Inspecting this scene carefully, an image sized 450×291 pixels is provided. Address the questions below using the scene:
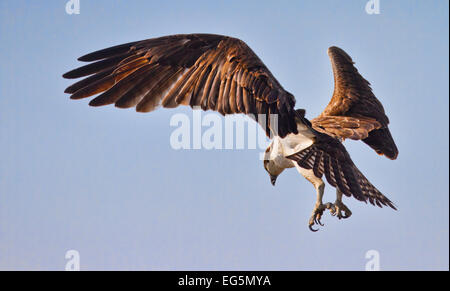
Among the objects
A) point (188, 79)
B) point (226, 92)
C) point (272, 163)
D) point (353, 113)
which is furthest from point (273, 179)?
point (353, 113)

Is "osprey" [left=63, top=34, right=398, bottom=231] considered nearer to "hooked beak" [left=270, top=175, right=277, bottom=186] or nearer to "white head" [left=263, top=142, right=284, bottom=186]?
"white head" [left=263, top=142, right=284, bottom=186]

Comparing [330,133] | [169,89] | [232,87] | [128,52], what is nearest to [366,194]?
[330,133]

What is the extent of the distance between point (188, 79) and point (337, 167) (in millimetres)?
1906

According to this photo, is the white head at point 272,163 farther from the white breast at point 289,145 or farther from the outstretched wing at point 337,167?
the outstretched wing at point 337,167

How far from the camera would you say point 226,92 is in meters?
7.34

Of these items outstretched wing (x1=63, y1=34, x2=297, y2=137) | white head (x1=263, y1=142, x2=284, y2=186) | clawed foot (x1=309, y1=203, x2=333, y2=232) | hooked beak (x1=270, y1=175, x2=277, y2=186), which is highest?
outstretched wing (x1=63, y1=34, x2=297, y2=137)

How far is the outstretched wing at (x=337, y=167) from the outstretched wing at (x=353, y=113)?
1.88ft

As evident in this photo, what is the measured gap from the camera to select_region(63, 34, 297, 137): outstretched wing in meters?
7.23

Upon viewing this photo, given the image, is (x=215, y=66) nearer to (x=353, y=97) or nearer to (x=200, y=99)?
(x=200, y=99)

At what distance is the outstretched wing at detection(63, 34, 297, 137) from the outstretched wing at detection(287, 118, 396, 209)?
15.2 inches

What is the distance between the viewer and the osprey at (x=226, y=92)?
723 cm

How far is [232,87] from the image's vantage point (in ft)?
24.1

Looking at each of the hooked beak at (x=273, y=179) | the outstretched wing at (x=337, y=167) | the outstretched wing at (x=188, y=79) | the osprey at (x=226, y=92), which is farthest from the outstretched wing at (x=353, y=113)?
the outstretched wing at (x=188, y=79)

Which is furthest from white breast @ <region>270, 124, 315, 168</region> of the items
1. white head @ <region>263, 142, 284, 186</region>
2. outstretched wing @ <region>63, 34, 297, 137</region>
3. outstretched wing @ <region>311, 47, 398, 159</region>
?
outstretched wing @ <region>311, 47, 398, 159</region>
